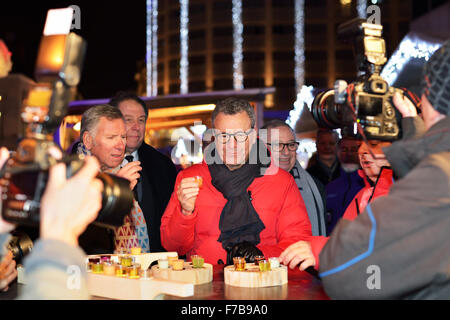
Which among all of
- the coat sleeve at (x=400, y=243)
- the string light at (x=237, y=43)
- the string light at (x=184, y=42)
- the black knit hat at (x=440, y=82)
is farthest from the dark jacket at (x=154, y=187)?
the string light at (x=184, y=42)

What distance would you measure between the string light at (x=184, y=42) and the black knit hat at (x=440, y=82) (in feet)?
136

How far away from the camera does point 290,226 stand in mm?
2912

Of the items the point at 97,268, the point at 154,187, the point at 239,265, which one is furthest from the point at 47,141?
the point at 154,187

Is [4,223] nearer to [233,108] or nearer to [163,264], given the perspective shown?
[163,264]

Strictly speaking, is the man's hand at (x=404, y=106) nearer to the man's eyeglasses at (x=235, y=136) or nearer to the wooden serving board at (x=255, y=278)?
the wooden serving board at (x=255, y=278)

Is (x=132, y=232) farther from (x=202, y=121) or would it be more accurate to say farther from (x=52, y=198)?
(x=202, y=121)

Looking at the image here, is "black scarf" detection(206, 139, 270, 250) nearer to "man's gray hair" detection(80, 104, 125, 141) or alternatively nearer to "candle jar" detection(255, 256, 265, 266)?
"candle jar" detection(255, 256, 265, 266)

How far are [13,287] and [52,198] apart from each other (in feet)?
3.80

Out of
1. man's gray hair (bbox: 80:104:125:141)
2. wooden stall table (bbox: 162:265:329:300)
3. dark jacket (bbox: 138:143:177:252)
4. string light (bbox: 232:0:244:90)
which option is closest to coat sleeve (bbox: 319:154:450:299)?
wooden stall table (bbox: 162:265:329:300)

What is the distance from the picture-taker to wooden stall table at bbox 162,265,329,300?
1.92 m

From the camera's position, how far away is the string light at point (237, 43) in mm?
40844

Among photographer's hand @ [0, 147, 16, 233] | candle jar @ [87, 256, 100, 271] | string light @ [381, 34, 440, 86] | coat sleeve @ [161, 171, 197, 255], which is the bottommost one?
candle jar @ [87, 256, 100, 271]

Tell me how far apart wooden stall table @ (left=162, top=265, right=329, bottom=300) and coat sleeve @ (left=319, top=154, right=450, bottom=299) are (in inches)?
15.2

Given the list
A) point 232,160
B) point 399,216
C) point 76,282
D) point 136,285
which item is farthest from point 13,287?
point 399,216
